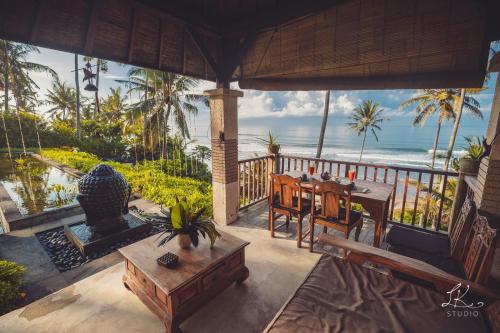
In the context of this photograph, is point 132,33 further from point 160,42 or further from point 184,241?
point 184,241

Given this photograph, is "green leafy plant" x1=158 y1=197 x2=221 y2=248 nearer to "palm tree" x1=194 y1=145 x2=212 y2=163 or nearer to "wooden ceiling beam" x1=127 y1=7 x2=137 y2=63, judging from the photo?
"wooden ceiling beam" x1=127 y1=7 x2=137 y2=63

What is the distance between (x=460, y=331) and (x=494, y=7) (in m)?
2.79

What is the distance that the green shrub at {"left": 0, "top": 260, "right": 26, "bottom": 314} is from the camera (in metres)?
2.03

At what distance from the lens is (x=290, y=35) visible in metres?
3.27

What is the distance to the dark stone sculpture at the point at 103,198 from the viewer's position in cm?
302

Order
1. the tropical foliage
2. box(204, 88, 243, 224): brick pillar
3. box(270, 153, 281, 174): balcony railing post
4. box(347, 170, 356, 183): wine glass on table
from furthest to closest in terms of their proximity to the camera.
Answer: the tropical foliage < box(270, 153, 281, 174): balcony railing post < box(204, 88, 243, 224): brick pillar < box(347, 170, 356, 183): wine glass on table

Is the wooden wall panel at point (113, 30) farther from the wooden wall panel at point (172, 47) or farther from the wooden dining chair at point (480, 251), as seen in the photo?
the wooden dining chair at point (480, 251)

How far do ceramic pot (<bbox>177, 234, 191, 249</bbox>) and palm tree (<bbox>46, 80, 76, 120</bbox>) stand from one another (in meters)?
Answer: 27.2

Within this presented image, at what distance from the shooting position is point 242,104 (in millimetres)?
3811

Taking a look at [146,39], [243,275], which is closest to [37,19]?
[146,39]

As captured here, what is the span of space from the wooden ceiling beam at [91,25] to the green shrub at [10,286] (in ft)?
7.56

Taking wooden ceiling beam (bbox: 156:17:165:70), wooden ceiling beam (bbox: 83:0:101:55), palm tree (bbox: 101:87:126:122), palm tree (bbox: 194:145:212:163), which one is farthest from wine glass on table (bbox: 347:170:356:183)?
A: palm tree (bbox: 101:87:126:122)

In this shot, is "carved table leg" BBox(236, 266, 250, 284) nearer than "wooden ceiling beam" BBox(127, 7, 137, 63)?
Yes

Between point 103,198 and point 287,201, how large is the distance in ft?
8.26
